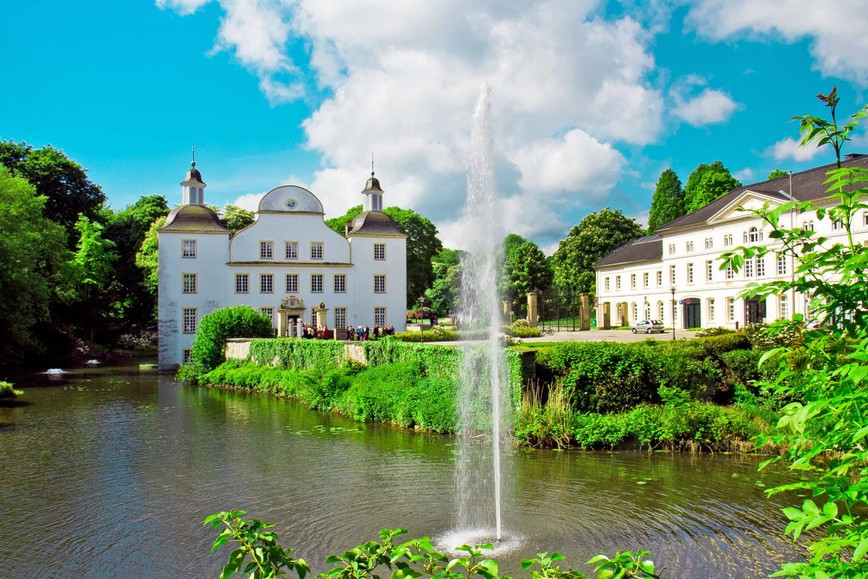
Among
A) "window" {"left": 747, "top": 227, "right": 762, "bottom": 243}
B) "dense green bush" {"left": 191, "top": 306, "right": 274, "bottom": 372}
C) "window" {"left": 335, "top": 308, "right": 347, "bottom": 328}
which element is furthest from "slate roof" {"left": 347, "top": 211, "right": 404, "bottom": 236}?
"window" {"left": 747, "top": 227, "right": 762, "bottom": 243}

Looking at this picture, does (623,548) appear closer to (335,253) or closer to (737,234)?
(335,253)

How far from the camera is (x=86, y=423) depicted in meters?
18.5

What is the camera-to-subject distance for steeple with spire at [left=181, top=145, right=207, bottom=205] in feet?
138

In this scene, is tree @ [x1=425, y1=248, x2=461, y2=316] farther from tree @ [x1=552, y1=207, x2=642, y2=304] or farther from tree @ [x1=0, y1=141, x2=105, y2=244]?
tree @ [x1=0, y1=141, x2=105, y2=244]

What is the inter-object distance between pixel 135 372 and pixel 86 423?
62.8 ft

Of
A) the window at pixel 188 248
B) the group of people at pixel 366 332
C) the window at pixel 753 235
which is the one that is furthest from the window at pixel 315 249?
the window at pixel 753 235

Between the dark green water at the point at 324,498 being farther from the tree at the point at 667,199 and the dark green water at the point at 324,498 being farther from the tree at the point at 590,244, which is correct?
the tree at the point at 667,199

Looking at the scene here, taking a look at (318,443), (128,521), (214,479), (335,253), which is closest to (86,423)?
(318,443)

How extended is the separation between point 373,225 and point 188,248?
11427 mm

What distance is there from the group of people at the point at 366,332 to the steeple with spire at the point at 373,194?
8.40 meters

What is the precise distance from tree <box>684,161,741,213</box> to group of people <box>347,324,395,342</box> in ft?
113

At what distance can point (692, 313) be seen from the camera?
4912 cm

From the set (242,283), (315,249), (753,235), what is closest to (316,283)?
(315,249)

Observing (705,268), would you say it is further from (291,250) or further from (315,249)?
(291,250)
